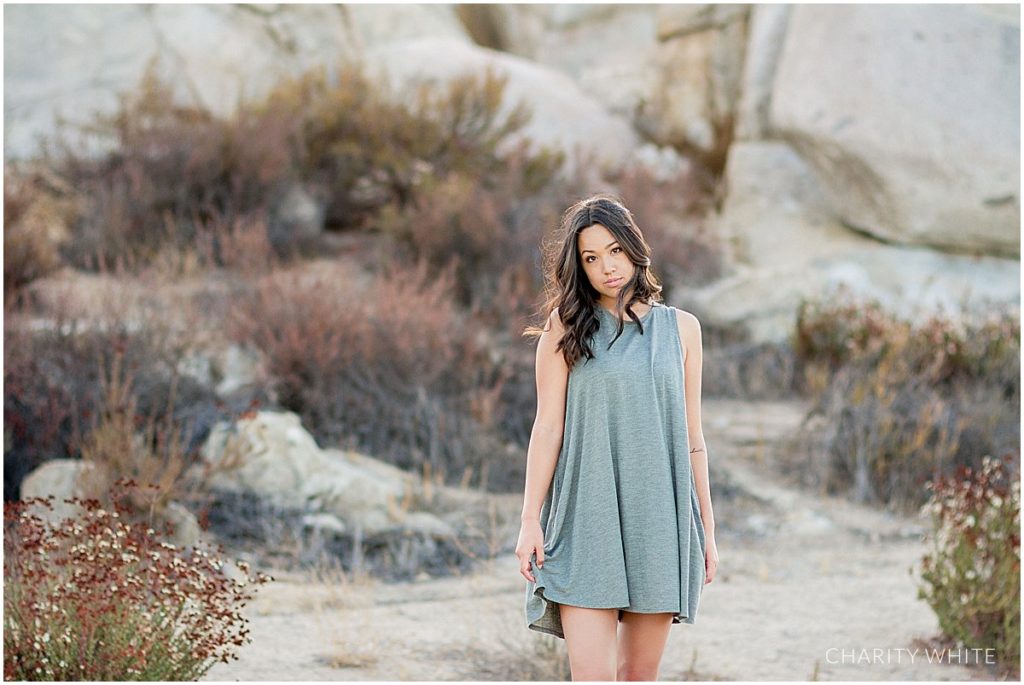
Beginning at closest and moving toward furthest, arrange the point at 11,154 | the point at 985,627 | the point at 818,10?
1. the point at 985,627
2. the point at 11,154
3. the point at 818,10

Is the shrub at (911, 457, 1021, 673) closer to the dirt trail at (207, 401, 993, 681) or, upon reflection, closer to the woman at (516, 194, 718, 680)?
the dirt trail at (207, 401, 993, 681)

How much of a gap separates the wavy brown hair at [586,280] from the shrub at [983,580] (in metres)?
2.06

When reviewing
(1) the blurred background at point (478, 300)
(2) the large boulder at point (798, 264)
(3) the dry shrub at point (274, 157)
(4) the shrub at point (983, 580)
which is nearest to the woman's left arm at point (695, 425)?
(1) the blurred background at point (478, 300)

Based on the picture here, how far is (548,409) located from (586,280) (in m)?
0.32

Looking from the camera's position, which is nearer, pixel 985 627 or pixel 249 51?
pixel 985 627

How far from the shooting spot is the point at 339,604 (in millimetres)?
4238

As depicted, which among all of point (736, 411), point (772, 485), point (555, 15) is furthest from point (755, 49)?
point (772, 485)

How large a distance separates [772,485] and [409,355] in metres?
2.28

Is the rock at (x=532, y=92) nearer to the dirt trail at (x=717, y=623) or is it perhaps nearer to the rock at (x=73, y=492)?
the dirt trail at (x=717, y=623)

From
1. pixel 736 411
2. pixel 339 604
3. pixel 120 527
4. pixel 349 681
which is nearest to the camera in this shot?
pixel 120 527

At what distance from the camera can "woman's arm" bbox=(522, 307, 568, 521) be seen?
98.0 inches

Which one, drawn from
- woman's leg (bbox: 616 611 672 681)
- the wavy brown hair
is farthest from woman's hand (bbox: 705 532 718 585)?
the wavy brown hair

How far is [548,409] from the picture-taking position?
250cm

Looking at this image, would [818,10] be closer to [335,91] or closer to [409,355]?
[335,91]
